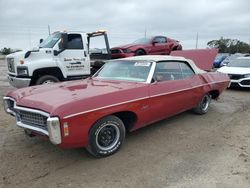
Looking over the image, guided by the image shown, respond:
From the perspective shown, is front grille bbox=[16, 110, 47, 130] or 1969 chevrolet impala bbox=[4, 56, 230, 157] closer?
1969 chevrolet impala bbox=[4, 56, 230, 157]

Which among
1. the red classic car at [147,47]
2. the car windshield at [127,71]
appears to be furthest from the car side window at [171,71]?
the red classic car at [147,47]

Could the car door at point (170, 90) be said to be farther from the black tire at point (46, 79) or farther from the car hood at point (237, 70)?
the car hood at point (237, 70)

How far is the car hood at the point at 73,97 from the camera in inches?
136

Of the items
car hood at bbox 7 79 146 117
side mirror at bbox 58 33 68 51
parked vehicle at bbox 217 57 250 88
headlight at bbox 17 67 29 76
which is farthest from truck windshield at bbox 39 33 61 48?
parked vehicle at bbox 217 57 250 88

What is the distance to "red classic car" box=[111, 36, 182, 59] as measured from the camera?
1154 cm

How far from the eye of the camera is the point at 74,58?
8617mm

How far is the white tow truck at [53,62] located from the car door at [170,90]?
4054mm

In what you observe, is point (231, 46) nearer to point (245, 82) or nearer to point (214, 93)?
point (245, 82)

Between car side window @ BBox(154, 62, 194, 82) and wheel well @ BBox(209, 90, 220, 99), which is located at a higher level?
car side window @ BBox(154, 62, 194, 82)

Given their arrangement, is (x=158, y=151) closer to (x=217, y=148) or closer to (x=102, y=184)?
(x=217, y=148)

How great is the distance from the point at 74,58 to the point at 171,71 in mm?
4156

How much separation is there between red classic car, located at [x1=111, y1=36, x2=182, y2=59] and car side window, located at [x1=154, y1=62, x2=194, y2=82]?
5748mm

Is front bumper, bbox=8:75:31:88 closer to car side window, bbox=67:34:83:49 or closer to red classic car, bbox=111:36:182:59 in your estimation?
car side window, bbox=67:34:83:49

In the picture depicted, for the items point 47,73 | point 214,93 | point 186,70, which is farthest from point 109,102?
point 47,73
